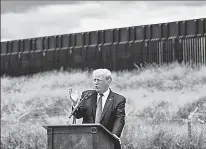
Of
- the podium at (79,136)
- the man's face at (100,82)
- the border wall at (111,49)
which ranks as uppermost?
the border wall at (111,49)

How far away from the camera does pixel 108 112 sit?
895 cm

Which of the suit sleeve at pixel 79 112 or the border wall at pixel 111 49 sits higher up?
the border wall at pixel 111 49

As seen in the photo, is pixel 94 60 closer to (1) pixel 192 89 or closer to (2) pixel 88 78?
(2) pixel 88 78

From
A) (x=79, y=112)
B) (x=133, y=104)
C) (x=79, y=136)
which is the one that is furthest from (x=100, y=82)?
(x=133, y=104)

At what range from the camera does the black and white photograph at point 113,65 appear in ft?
43.2

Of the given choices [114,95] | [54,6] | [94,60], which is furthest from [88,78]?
[114,95]

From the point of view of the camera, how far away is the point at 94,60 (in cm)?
1473

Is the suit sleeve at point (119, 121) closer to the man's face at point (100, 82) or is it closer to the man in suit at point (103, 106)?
the man in suit at point (103, 106)

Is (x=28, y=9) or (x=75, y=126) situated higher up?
(x=28, y=9)

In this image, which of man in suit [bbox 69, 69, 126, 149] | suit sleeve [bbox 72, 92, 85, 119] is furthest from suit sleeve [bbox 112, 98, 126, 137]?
suit sleeve [bbox 72, 92, 85, 119]

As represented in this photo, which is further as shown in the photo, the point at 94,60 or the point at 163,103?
the point at 94,60

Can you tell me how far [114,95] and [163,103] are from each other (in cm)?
451

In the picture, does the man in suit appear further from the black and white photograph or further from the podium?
the black and white photograph

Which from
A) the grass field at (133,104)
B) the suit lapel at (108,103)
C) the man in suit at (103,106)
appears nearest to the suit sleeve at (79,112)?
the man in suit at (103,106)
